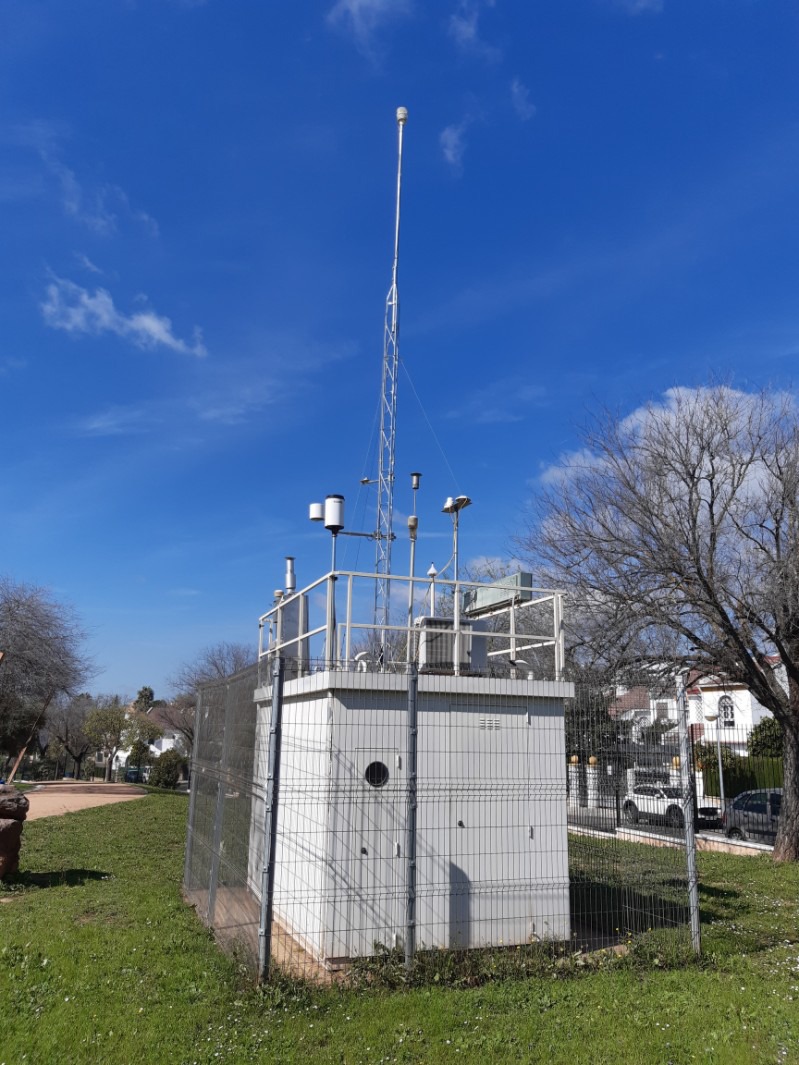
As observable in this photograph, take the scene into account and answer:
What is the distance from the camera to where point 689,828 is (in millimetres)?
7699

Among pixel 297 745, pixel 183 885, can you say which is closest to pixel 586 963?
pixel 297 745

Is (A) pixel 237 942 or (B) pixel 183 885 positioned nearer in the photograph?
(A) pixel 237 942

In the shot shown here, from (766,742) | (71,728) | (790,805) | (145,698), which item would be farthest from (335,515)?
(145,698)

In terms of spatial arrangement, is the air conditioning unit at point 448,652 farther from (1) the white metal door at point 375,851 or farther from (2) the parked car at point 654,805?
(2) the parked car at point 654,805

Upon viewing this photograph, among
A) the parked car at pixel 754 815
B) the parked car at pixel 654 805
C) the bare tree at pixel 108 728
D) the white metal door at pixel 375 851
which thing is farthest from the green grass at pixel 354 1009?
the bare tree at pixel 108 728

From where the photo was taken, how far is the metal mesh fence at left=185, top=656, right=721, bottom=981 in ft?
23.7

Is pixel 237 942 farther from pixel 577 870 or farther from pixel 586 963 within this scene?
pixel 577 870

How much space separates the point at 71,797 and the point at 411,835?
69.8ft

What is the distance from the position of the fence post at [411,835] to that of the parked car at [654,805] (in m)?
2.52

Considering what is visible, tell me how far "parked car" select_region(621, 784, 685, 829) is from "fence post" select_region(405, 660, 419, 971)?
2.52 meters

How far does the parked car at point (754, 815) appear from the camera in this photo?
18.5m

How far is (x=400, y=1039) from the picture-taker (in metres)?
5.45

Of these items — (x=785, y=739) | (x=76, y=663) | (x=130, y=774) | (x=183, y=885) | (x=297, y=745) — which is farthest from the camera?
(x=130, y=774)

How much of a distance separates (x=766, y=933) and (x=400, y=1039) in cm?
522
